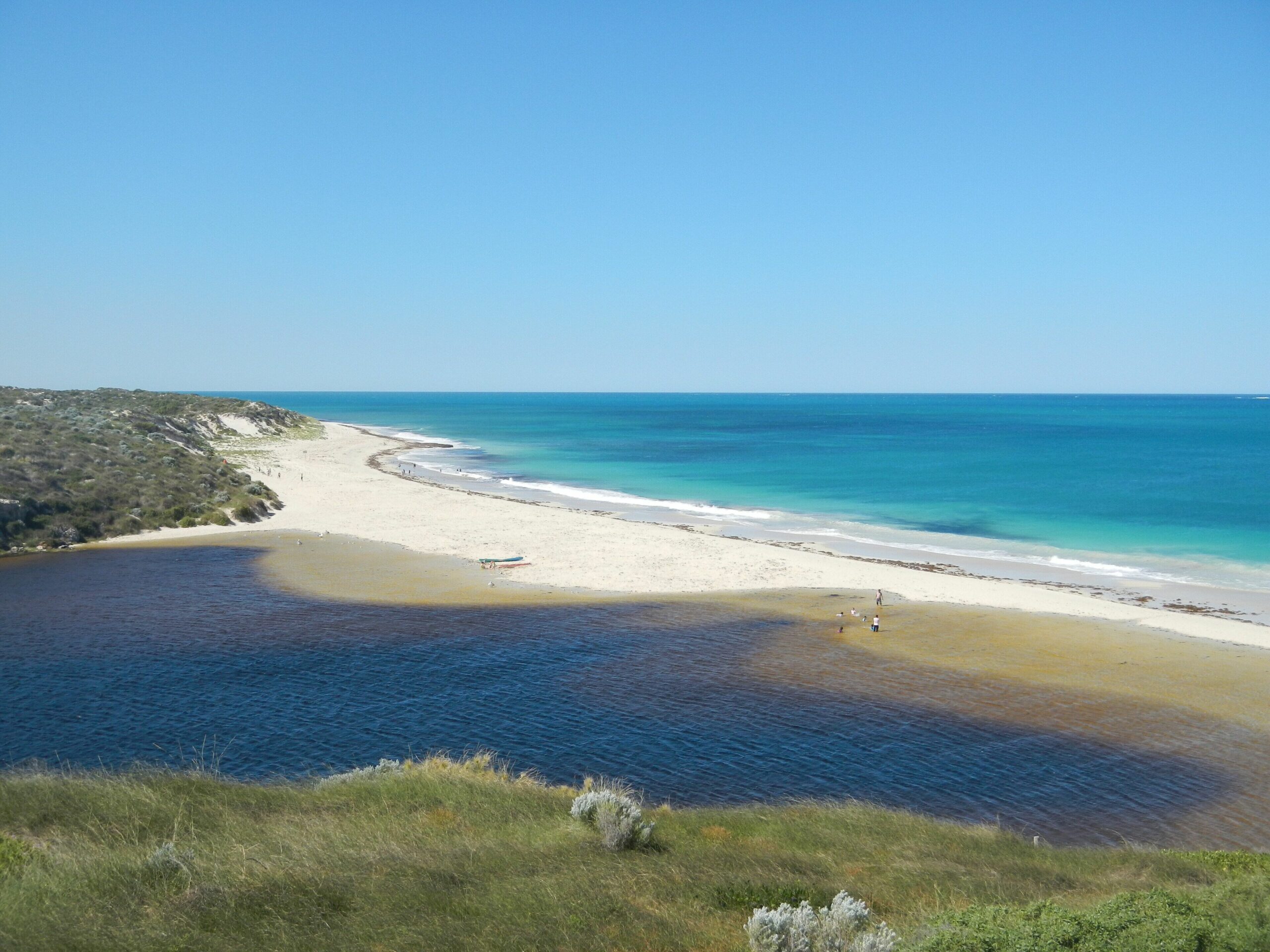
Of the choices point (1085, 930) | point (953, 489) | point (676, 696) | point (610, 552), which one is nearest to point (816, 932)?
point (1085, 930)

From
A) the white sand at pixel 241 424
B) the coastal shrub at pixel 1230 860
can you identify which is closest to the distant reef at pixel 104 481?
the white sand at pixel 241 424

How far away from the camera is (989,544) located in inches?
1711

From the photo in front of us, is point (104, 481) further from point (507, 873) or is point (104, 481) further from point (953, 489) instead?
point (953, 489)

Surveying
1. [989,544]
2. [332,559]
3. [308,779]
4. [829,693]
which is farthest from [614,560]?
[308,779]

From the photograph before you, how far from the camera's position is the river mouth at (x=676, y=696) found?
16953 mm

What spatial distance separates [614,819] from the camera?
10.9 meters

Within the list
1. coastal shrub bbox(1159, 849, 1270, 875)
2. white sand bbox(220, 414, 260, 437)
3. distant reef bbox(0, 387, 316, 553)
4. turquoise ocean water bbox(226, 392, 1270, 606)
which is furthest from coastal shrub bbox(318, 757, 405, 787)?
white sand bbox(220, 414, 260, 437)

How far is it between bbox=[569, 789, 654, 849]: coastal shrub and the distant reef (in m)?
37.9

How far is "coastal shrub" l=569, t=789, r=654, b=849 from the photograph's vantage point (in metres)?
10.8

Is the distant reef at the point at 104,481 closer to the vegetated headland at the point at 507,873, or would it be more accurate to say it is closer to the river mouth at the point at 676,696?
the river mouth at the point at 676,696

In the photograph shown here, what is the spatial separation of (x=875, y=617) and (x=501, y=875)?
2221cm

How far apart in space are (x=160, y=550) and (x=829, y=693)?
32.7 m

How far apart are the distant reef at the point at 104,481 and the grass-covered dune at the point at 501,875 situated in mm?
33933

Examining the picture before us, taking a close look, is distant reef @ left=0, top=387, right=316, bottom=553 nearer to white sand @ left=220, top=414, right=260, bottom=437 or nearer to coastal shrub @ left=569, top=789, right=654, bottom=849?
white sand @ left=220, top=414, right=260, bottom=437
